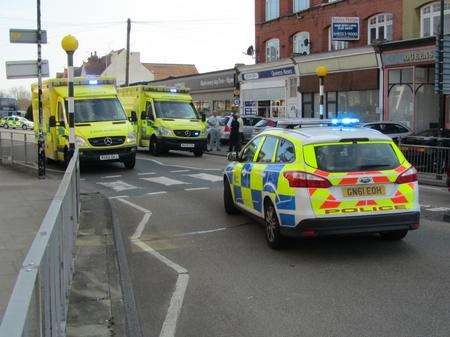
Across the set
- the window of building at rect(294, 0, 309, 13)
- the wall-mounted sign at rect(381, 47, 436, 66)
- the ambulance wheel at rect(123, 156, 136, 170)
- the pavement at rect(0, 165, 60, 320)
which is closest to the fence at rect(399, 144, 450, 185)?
the ambulance wheel at rect(123, 156, 136, 170)

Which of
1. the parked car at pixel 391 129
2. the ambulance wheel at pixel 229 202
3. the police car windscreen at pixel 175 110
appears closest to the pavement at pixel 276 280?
the ambulance wheel at pixel 229 202

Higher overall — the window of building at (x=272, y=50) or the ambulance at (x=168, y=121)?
the window of building at (x=272, y=50)

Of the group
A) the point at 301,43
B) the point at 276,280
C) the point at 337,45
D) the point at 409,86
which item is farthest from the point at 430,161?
the point at 301,43

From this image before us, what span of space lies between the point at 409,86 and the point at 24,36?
57.2 ft

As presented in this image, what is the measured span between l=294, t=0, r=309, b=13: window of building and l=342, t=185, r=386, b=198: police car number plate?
2923cm

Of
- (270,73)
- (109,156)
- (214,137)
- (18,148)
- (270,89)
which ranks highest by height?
(270,73)

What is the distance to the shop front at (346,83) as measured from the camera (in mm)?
29062

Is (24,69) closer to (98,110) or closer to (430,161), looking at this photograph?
(98,110)

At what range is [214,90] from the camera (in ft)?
155

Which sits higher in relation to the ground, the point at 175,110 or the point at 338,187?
the point at 175,110

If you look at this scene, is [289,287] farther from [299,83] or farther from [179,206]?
[299,83]

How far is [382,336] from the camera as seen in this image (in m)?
4.87

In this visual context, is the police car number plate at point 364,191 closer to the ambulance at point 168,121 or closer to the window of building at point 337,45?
the ambulance at point 168,121

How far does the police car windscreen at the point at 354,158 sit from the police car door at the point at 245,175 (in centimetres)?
165
